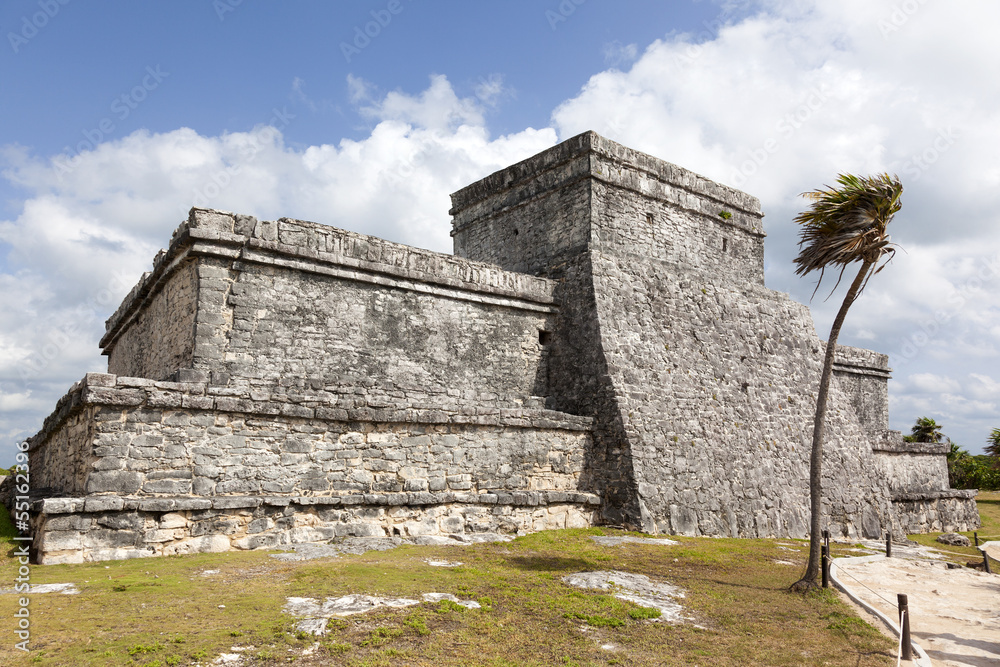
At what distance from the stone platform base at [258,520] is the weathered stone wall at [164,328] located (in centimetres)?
233

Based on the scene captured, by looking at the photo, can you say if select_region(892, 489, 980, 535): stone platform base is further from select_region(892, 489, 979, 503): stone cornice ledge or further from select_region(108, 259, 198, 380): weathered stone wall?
select_region(108, 259, 198, 380): weathered stone wall

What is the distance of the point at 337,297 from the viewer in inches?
428

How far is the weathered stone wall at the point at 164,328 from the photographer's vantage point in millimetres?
9836


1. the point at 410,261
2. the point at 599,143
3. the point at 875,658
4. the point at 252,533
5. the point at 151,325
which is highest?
the point at 599,143

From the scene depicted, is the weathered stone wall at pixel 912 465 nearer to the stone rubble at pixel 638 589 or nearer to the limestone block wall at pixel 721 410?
the limestone block wall at pixel 721 410

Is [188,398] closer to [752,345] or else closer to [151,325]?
[151,325]

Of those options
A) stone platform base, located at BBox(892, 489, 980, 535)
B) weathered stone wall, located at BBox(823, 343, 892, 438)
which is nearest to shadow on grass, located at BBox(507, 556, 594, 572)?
stone platform base, located at BBox(892, 489, 980, 535)

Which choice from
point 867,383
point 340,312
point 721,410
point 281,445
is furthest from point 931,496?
point 281,445

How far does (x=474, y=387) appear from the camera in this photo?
12.2 meters

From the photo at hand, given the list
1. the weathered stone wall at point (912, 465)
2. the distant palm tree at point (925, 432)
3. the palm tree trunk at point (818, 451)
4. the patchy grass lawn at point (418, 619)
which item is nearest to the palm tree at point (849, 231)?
the palm tree trunk at point (818, 451)

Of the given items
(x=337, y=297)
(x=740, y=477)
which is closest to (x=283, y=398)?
(x=337, y=297)

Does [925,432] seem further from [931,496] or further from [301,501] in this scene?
[301,501]

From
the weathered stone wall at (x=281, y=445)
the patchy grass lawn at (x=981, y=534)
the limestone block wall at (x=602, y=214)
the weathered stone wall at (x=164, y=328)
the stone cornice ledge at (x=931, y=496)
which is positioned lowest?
the patchy grass lawn at (x=981, y=534)

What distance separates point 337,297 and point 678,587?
651cm
